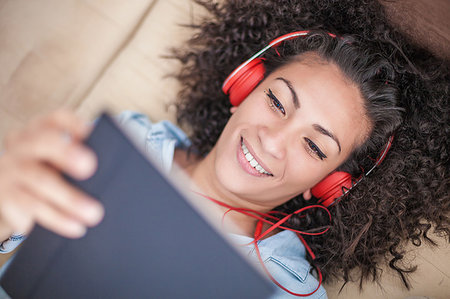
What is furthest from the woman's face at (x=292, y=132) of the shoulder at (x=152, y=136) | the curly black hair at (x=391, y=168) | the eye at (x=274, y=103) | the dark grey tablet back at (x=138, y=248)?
the dark grey tablet back at (x=138, y=248)

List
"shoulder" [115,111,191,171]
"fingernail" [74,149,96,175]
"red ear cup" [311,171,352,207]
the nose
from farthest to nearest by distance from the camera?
"shoulder" [115,111,191,171] < "red ear cup" [311,171,352,207] < the nose < "fingernail" [74,149,96,175]

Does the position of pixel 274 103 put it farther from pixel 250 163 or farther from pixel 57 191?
pixel 57 191

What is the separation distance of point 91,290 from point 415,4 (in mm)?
1316

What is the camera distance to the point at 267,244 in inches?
49.8

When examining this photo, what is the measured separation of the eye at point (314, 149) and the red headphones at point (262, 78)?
134 mm

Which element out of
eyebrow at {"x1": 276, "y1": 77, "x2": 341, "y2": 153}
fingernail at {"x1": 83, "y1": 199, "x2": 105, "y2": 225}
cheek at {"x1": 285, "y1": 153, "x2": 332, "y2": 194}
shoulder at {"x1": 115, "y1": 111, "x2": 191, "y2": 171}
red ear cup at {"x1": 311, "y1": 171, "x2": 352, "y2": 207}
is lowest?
red ear cup at {"x1": 311, "y1": 171, "x2": 352, "y2": 207}

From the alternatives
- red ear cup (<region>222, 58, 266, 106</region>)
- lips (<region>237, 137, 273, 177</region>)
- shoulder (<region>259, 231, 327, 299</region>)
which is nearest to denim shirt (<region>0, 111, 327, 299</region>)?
shoulder (<region>259, 231, 327, 299</region>)

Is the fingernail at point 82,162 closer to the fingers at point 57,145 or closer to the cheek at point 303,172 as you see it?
the fingers at point 57,145

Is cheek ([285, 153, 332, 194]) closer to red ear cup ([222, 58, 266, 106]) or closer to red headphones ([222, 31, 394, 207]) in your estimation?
red headphones ([222, 31, 394, 207])

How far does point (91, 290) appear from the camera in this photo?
2.16 feet

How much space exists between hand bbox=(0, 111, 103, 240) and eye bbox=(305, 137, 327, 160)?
0.70 m

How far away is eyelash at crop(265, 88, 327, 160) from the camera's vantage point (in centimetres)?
105

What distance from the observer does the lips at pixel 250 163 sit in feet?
3.51

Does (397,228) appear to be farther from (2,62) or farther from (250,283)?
(2,62)
